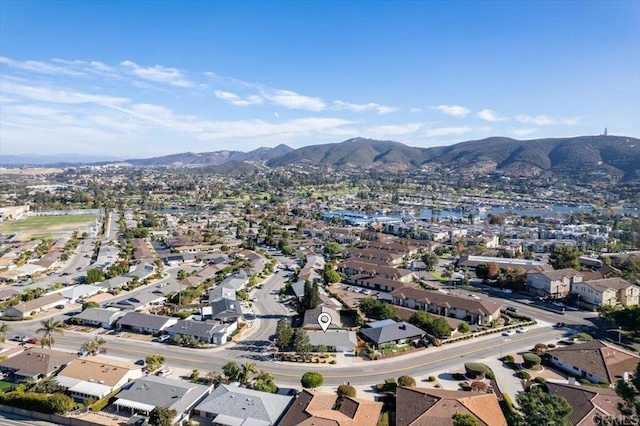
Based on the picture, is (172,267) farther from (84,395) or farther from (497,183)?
(497,183)

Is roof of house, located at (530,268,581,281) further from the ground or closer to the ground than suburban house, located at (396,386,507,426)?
closer to the ground

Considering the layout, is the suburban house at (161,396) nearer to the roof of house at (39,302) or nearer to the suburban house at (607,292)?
the roof of house at (39,302)

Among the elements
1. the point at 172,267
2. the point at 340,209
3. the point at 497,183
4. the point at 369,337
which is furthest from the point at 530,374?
the point at 497,183

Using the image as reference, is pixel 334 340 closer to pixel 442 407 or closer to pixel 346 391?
pixel 346 391

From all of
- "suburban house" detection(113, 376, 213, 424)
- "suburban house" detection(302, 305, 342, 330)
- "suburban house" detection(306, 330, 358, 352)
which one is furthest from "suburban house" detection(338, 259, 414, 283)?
"suburban house" detection(113, 376, 213, 424)

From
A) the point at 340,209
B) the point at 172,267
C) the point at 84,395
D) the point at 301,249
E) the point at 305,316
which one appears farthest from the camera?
the point at 340,209

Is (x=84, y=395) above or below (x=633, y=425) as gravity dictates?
below

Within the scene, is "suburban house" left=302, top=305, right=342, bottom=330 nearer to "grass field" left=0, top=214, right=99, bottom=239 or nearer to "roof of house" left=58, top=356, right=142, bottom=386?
"roof of house" left=58, top=356, right=142, bottom=386
